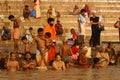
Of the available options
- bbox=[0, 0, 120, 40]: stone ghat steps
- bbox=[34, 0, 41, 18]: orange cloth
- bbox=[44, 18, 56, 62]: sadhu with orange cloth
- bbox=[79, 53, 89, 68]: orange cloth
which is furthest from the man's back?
bbox=[34, 0, 41, 18]: orange cloth

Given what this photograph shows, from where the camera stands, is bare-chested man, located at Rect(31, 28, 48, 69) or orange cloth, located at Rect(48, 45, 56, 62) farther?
orange cloth, located at Rect(48, 45, 56, 62)

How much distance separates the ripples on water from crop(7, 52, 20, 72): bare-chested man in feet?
0.89

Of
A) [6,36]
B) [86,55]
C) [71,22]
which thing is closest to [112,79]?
[86,55]

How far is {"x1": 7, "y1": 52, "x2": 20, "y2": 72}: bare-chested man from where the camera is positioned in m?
15.7

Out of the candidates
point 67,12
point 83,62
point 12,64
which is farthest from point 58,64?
point 67,12

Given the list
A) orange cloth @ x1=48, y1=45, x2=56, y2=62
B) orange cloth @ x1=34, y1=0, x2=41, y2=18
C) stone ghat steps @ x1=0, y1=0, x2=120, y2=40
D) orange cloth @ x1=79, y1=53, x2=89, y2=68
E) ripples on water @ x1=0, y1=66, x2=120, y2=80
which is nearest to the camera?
ripples on water @ x1=0, y1=66, x2=120, y2=80

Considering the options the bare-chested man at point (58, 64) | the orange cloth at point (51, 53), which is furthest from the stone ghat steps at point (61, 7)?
the bare-chested man at point (58, 64)

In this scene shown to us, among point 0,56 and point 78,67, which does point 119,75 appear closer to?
point 78,67

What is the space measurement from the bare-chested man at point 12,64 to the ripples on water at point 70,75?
270 millimetres

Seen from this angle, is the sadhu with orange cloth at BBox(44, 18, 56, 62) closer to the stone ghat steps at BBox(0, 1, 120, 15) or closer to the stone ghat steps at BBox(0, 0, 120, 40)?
the stone ghat steps at BBox(0, 0, 120, 40)

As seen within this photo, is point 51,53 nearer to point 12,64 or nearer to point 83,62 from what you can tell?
point 83,62

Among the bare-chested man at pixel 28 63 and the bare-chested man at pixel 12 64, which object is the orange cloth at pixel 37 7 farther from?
the bare-chested man at pixel 12 64

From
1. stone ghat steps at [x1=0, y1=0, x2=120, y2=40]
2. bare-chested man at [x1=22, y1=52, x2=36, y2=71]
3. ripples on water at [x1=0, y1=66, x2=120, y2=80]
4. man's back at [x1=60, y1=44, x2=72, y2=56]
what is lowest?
ripples on water at [x1=0, y1=66, x2=120, y2=80]

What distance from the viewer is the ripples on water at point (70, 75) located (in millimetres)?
13859
